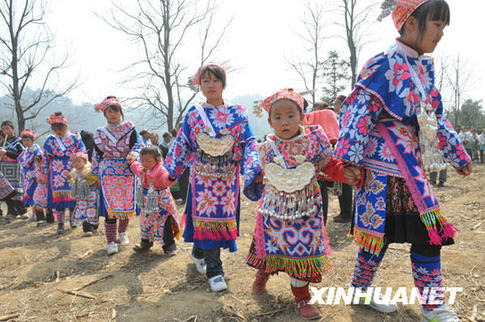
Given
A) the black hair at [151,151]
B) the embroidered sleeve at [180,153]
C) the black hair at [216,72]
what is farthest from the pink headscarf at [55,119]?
the black hair at [216,72]

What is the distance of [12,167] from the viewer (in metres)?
7.84

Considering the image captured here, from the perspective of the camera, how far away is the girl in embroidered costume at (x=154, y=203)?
3.98 metres

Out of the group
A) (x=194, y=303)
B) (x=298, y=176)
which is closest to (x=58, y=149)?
(x=194, y=303)

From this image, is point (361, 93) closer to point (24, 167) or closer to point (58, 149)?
point (58, 149)

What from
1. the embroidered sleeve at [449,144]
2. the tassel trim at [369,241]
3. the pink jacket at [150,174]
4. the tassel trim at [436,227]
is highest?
the embroidered sleeve at [449,144]

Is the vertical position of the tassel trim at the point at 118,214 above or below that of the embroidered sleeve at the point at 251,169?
below

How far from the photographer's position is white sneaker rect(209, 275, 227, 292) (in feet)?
9.84

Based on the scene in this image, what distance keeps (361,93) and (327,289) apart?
1.75 meters

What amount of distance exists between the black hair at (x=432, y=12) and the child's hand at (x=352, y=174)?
1.00 meters

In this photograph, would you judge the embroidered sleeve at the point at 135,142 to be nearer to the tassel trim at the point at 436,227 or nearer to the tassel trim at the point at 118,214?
the tassel trim at the point at 118,214

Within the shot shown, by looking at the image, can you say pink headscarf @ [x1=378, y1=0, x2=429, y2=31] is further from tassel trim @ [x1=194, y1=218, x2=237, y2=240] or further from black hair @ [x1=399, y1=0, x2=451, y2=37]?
tassel trim @ [x1=194, y1=218, x2=237, y2=240]

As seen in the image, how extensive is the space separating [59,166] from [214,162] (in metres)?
4.21

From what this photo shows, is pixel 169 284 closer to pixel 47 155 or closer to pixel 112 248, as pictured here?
pixel 112 248

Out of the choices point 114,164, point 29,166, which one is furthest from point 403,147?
point 29,166
